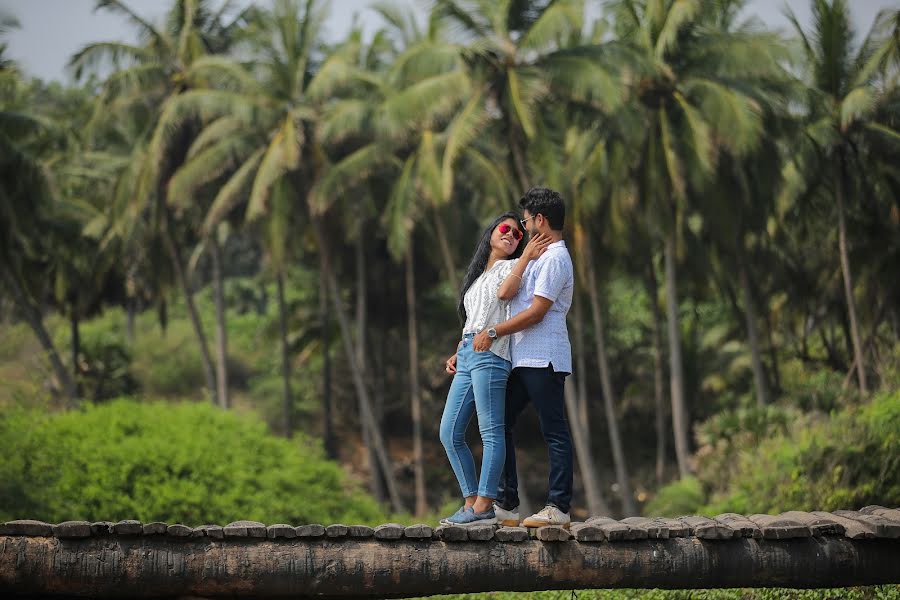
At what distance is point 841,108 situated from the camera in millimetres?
23344

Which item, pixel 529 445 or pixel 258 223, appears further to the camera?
pixel 529 445

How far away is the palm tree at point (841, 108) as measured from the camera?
2298 cm

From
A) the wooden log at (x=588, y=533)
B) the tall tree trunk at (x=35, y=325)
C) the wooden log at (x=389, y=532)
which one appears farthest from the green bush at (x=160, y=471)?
the wooden log at (x=588, y=533)

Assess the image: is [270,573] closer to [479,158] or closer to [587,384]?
[479,158]

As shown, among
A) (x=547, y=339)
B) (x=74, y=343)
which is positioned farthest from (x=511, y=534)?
(x=74, y=343)

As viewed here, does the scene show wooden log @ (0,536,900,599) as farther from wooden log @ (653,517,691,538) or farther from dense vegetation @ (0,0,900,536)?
dense vegetation @ (0,0,900,536)

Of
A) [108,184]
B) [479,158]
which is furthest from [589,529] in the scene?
[108,184]

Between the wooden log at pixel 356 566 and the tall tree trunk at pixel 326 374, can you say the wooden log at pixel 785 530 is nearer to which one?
the wooden log at pixel 356 566

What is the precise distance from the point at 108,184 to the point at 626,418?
16.9 metres

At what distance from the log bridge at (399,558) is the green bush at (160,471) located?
33.3ft

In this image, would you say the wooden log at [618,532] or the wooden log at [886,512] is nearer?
the wooden log at [618,532]

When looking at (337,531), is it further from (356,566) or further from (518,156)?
(518,156)

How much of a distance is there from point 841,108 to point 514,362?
701 inches

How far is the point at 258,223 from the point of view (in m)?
30.3
